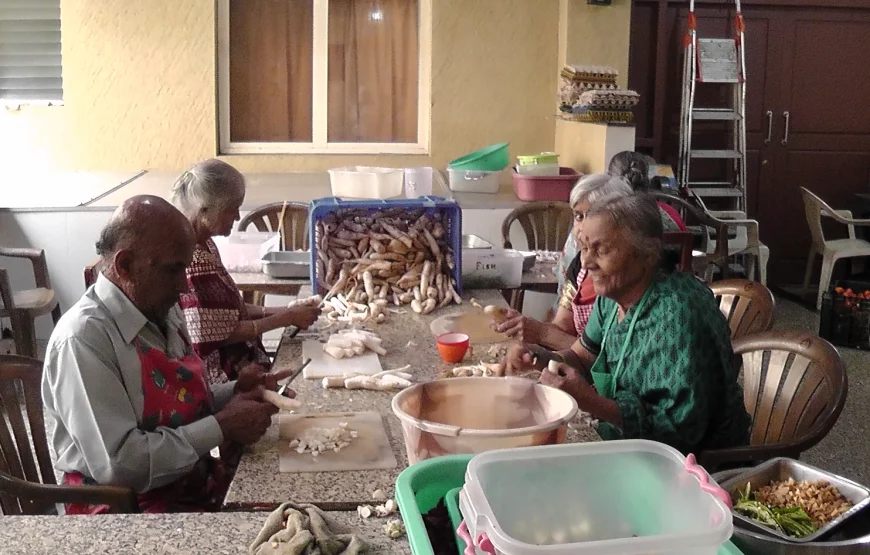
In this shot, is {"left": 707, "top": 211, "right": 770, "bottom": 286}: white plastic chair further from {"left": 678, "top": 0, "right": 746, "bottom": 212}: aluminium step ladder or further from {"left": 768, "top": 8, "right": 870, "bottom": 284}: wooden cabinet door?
{"left": 768, "top": 8, "right": 870, "bottom": 284}: wooden cabinet door

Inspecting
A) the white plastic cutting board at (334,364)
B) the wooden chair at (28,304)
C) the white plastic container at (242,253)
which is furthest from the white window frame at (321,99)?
the white plastic cutting board at (334,364)

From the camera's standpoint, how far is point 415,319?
290 cm

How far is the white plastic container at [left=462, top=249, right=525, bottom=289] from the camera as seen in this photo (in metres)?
3.30

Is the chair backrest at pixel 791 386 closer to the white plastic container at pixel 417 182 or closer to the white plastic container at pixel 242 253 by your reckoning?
the white plastic container at pixel 417 182

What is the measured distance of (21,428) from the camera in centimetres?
197

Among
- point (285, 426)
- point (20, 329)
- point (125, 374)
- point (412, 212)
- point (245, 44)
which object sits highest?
point (245, 44)

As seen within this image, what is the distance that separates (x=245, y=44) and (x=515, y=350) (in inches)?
164

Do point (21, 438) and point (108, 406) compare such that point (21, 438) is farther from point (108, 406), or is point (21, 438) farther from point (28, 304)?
point (28, 304)

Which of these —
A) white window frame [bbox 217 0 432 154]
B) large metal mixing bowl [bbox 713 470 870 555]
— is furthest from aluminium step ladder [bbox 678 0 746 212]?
large metal mixing bowl [bbox 713 470 870 555]

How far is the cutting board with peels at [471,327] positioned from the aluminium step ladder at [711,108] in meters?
3.50

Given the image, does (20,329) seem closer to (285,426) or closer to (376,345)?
(376,345)

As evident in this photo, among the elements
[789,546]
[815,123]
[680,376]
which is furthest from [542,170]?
[789,546]

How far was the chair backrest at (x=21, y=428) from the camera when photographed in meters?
1.94

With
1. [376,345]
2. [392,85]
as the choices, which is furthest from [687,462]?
[392,85]
